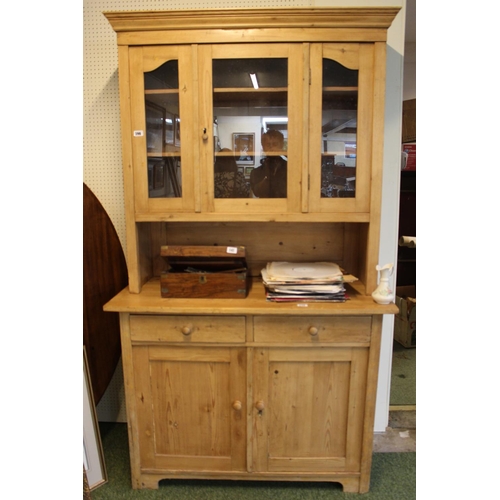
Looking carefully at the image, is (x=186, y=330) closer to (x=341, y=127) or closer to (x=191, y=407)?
(x=191, y=407)

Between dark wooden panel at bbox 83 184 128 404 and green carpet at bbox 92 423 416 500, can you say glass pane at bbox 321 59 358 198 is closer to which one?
dark wooden panel at bbox 83 184 128 404

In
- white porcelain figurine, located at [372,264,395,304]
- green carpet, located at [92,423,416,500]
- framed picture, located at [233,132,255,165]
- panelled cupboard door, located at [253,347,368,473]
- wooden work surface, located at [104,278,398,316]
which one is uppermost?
framed picture, located at [233,132,255,165]

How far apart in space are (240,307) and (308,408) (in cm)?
55

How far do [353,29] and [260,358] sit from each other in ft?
4.58

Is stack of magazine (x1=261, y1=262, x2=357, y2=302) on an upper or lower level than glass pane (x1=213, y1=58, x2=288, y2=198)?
lower

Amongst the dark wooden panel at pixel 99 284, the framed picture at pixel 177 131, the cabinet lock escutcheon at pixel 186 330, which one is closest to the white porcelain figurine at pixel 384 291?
the cabinet lock escutcheon at pixel 186 330

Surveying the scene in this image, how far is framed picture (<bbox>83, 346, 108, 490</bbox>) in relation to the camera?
1.52 metres

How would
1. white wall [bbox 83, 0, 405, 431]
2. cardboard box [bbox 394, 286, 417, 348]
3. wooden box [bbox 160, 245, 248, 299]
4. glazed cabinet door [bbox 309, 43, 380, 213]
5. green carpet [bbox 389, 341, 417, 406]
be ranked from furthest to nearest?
cardboard box [bbox 394, 286, 417, 348] → green carpet [bbox 389, 341, 417, 406] → white wall [bbox 83, 0, 405, 431] → wooden box [bbox 160, 245, 248, 299] → glazed cabinet door [bbox 309, 43, 380, 213]

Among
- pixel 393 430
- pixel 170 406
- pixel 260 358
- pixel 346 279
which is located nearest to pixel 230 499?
pixel 170 406

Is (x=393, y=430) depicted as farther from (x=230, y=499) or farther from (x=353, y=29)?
(x=353, y=29)

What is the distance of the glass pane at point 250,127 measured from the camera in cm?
137

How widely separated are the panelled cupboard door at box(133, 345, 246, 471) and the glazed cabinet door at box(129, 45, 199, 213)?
65cm

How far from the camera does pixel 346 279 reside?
147 cm

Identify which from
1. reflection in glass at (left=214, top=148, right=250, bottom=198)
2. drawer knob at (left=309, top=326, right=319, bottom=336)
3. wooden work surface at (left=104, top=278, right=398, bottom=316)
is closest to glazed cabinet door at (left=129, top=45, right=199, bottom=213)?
reflection in glass at (left=214, top=148, right=250, bottom=198)
